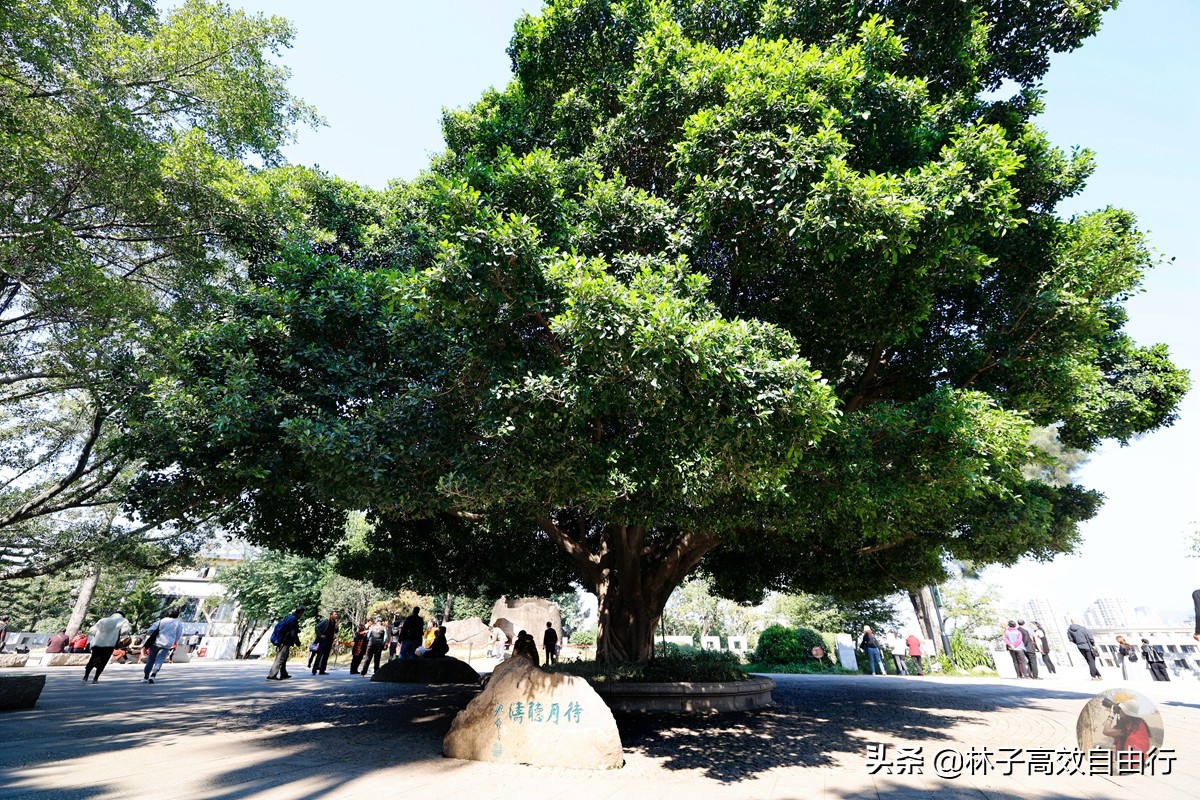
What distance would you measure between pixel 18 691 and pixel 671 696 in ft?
35.2

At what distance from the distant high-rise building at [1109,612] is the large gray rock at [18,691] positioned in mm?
38552

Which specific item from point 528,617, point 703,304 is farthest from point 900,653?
point 703,304

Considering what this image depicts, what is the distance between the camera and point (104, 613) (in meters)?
35.5

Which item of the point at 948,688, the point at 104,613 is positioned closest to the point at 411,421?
the point at 948,688

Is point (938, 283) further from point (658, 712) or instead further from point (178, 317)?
point (178, 317)

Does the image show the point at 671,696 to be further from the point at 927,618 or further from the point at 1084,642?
the point at 927,618

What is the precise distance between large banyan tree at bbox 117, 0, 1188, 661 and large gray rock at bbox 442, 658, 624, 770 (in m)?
2.33

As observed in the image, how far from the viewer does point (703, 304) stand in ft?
22.1

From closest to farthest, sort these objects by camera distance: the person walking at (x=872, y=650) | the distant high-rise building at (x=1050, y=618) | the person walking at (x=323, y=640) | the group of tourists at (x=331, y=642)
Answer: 1. the group of tourists at (x=331, y=642)
2. the person walking at (x=323, y=640)
3. the person walking at (x=872, y=650)
4. the distant high-rise building at (x=1050, y=618)

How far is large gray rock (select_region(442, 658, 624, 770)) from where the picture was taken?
20.9 ft

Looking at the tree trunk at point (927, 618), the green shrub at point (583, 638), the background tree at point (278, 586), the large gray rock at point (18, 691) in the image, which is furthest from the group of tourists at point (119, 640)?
the tree trunk at point (927, 618)

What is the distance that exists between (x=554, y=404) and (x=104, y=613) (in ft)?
145

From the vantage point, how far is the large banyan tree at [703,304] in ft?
20.7

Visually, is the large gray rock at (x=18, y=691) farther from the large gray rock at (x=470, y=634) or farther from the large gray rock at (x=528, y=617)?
the large gray rock at (x=470, y=634)
